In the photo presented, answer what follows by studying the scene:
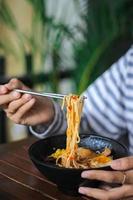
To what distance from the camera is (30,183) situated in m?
0.99

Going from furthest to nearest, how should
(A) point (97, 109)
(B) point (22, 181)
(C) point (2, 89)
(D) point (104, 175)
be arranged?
(A) point (97, 109)
(C) point (2, 89)
(B) point (22, 181)
(D) point (104, 175)

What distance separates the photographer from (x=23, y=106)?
1.15 m

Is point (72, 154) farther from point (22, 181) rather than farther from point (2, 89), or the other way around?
point (2, 89)

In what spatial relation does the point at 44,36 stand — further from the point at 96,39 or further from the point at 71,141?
the point at 71,141

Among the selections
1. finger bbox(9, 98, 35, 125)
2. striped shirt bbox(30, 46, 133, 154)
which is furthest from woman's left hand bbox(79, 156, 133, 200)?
striped shirt bbox(30, 46, 133, 154)

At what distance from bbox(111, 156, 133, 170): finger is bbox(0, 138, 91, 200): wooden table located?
115 millimetres

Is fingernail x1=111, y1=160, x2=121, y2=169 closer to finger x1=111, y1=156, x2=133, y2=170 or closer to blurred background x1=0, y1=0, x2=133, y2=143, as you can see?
finger x1=111, y1=156, x2=133, y2=170

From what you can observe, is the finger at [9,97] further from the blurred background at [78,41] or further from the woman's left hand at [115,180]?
the blurred background at [78,41]

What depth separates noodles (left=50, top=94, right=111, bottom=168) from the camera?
3.22ft

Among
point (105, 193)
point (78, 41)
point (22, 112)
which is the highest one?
point (78, 41)

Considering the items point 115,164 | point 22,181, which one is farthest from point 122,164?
point 22,181

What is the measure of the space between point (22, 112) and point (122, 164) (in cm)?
39

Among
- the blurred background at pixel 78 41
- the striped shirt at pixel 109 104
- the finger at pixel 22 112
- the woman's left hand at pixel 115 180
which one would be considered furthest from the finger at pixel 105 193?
the blurred background at pixel 78 41

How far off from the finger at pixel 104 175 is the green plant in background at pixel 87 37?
58.7 inches
